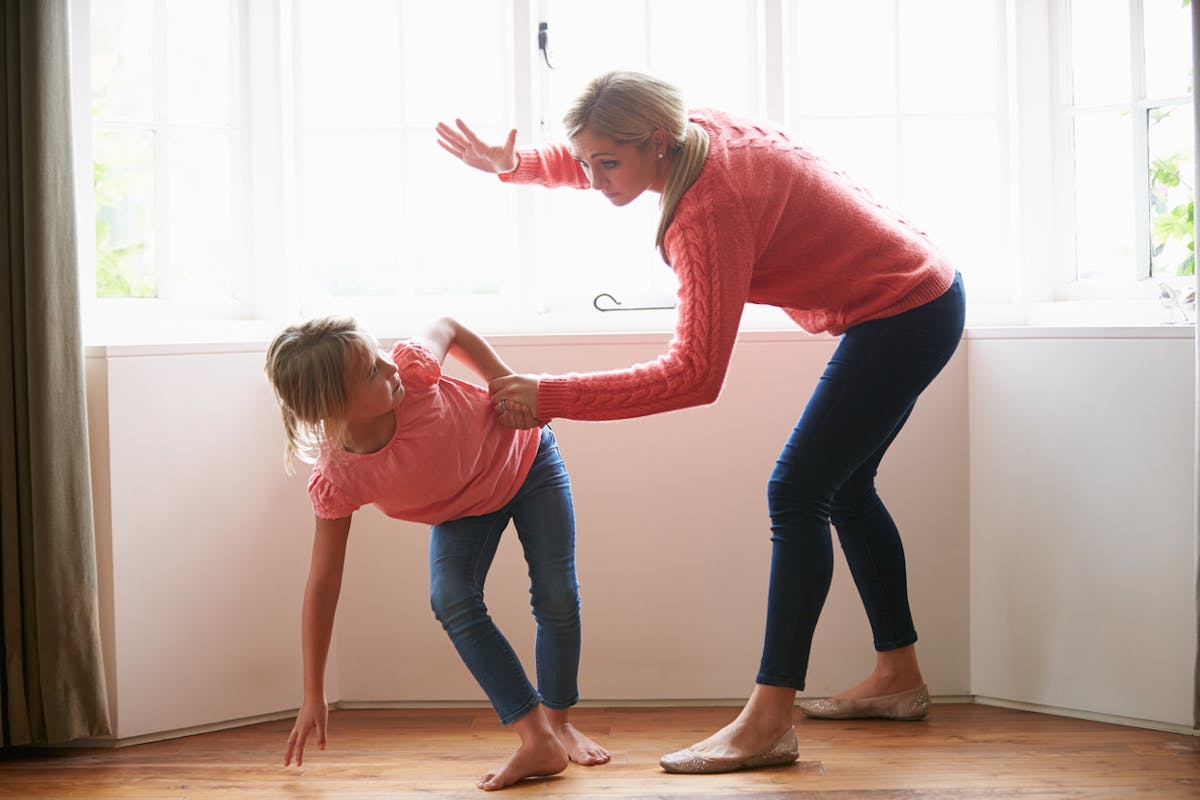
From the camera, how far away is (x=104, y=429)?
6.94ft

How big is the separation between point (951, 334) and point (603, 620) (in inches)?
37.4

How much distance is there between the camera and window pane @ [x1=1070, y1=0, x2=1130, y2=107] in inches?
98.0

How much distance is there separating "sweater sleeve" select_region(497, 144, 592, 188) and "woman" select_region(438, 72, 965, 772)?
5 centimetres

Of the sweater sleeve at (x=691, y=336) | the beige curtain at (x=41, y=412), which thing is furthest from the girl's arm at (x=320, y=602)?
the beige curtain at (x=41, y=412)

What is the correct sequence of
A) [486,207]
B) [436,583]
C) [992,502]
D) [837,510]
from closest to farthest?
[436,583] < [837,510] < [992,502] < [486,207]

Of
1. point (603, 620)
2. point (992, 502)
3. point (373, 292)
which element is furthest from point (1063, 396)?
point (373, 292)

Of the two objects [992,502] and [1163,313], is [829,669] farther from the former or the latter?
[1163,313]

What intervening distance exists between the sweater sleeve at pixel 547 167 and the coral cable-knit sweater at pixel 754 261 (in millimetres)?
340

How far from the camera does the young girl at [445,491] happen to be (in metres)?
1.73

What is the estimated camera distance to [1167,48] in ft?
7.98

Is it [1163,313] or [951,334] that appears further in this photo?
[1163,313]

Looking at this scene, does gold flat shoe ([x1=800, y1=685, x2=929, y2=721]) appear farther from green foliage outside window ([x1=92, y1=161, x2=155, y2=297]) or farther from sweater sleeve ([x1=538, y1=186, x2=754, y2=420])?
green foliage outside window ([x1=92, y1=161, x2=155, y2=297])

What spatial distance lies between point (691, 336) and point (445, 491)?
1.60ft

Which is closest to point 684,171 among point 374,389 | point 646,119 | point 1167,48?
point 646,119
